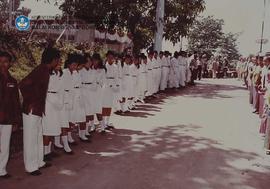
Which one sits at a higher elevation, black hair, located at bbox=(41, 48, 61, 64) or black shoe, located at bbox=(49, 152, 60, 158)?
black hair, located at bbox=(41, 48, 61, 64)

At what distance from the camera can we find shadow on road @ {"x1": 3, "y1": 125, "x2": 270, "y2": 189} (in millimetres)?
6277

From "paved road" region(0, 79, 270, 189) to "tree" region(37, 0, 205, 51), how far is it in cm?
855

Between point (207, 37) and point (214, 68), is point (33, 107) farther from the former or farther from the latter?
point (207, 37)

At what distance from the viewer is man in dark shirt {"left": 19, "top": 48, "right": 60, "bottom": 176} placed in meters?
6.43

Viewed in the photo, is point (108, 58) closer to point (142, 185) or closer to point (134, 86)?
point (134, 86)

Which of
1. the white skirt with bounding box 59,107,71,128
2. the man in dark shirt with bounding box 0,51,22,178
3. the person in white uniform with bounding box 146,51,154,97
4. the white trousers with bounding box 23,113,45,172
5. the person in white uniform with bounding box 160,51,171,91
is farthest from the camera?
the person in white uniform with bounding box 160,51,171,91

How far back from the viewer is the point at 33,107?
6.42 meters

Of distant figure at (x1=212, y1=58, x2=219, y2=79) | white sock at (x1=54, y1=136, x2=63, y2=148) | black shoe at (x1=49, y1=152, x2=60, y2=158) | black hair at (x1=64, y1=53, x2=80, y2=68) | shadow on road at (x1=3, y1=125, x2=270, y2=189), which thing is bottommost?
shadow on road at (x1=3, y1=125, x2=270, y2=189)

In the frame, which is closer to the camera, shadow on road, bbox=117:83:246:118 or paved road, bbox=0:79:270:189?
paved road, bbox=0:79:270:189

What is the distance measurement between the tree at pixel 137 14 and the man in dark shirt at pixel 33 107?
44.4 ft

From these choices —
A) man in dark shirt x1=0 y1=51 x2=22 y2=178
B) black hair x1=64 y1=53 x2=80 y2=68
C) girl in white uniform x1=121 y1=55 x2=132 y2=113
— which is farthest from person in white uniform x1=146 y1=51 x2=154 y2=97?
man in dark shirt x1=0 y1=51 x2=22 y2=178

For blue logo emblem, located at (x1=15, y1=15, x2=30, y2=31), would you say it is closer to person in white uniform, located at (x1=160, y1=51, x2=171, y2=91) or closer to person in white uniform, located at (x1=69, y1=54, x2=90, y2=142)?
person in white uniform, located at (x1=160, y1=51, x2=171, y2=91)

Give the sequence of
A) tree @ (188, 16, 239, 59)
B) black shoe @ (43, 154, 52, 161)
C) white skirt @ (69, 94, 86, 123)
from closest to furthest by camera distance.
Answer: black shoe @ (43, 154, 52, 161), white skirt @ (69, 94, 86, 123), tree @ (188, 16, 239, 59)

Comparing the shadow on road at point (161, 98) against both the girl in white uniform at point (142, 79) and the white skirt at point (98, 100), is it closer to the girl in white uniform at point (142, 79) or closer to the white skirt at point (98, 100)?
the girl in white uniform at point (142, 79)
